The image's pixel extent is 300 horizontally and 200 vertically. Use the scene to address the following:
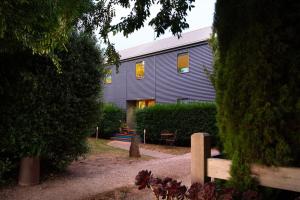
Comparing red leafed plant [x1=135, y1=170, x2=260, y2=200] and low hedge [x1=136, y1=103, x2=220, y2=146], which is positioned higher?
low hedge [x1=136, y1=103, x2=220, y2=146]

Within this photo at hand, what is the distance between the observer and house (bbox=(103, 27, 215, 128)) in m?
21.9

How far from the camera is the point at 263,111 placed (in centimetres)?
284

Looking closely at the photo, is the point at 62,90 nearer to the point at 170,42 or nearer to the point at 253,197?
the point at 253,197

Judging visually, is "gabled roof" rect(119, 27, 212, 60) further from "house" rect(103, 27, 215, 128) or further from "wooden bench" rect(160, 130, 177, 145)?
"wooden bench" rect(160, 130, 177, 145)

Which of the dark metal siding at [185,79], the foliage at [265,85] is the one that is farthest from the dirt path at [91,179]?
the dark metal siding at [185,79]

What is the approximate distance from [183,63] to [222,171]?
20.6 metres

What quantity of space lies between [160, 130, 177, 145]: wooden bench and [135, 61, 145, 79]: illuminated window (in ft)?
29.7

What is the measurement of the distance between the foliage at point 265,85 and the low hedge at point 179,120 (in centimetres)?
1358

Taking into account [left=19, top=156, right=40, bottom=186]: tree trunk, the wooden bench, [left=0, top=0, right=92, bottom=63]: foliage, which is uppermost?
[left=0, top=0, right=92, bottom=63]: foliage

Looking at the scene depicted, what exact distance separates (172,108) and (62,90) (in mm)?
11212

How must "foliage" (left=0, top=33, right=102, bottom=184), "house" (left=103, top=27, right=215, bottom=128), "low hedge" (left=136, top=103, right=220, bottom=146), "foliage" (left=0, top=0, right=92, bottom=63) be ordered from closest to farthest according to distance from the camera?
"foliage" (left=0, top=0, right=92, bottom=63) → "foliage" (left=0, top=33, right=102, bottom=184) → "low hedge" (left=136, top=103, right=220, bottom=146) → "house" (left=103, top=27, right=215, bottom=128)

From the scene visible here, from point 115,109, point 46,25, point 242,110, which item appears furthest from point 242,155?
point 115,109

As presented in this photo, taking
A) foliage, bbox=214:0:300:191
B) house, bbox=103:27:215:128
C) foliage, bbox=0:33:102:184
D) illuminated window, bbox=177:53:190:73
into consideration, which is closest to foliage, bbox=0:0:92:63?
foliage, bbox=214:0:300:191

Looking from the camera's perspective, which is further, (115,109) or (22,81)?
(115,109)
